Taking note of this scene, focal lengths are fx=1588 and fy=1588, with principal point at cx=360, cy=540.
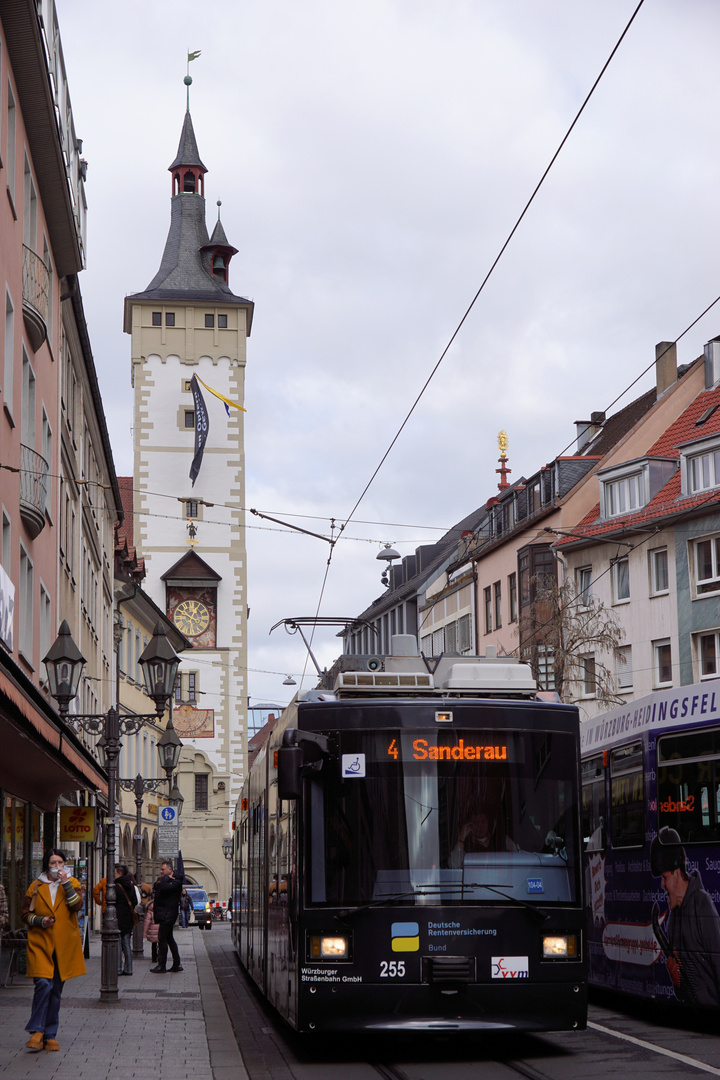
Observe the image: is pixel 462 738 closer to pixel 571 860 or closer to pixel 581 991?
pixel 571 860

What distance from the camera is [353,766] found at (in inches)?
472

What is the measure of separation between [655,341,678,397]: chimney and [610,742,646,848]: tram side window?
36.8 metres

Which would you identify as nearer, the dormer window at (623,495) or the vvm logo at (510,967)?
the vvm logo at (510,967)

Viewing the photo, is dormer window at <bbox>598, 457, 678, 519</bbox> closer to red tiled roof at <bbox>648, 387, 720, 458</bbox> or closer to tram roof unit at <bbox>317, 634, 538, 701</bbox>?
red tiled roof at <bbox>648, 387, 720, 458</bbox>

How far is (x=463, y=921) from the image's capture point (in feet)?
37.9

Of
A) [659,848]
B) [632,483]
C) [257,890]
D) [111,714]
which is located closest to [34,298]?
[111,714]

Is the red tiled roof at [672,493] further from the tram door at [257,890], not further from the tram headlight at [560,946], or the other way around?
the tram headlight at [560,946]

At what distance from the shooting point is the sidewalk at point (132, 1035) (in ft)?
36.9

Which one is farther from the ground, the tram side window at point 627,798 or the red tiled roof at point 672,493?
the red tiled roof at point 672,493

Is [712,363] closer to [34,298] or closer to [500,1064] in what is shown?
[34,298]

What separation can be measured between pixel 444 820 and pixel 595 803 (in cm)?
476

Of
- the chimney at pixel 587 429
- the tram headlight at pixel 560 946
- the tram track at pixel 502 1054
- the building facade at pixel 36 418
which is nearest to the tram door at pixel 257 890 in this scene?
the tram track at pixel 502 1054

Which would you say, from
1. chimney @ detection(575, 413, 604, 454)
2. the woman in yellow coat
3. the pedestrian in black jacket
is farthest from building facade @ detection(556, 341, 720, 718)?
the woman in yellow coat

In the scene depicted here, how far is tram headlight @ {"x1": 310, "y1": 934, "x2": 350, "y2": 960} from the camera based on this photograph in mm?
11562
